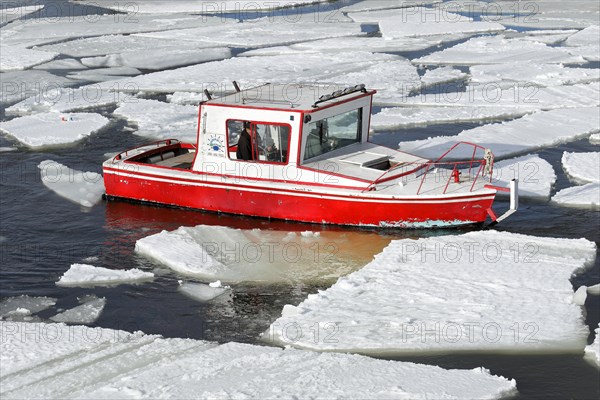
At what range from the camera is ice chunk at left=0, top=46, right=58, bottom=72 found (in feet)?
96.9

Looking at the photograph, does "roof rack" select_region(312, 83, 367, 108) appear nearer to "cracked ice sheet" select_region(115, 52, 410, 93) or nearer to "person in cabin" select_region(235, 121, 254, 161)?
"person in cabin" select_region(235, 121, 254, 161)

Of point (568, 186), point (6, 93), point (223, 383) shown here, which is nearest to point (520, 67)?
point (568, 186)

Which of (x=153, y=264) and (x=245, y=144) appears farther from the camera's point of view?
(x=245, y=144)

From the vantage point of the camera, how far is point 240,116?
16844 millimetres

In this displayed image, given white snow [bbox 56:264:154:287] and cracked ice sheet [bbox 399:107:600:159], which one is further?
cracked ice sheet [bbox 399:107:600:159]

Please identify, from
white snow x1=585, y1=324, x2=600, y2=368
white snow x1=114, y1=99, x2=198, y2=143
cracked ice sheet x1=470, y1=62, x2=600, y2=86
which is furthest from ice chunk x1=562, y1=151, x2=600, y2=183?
white snow x1=114, y1=99, x2=198, y2=143

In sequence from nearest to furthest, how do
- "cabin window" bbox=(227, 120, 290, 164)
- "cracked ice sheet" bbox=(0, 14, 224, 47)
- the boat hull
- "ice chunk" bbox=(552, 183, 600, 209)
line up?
the boat hull → "cabin window" bbox=(227, 120, 290, 164) → "ice chunk" bbox=(552, 183, 600, 209) → "cracked ice sheet" bbox=(0, 14, 224, 47)

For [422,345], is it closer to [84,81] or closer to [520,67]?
[520,67]

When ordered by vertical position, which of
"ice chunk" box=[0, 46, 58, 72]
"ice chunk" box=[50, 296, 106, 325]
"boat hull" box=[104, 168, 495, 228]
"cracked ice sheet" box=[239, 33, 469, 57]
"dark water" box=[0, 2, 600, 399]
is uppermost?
"cracked ice sheet" box=[239, 33, 469, 57]

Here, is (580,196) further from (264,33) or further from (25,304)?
(264,33)

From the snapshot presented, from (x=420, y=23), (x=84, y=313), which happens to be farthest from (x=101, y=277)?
(x=420, y=23)

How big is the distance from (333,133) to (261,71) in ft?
35.6

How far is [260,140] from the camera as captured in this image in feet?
55.4

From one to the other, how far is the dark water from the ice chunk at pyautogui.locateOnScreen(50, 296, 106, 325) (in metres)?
0.11
